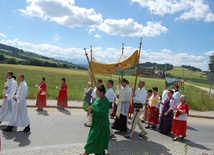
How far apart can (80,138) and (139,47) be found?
3712 mm

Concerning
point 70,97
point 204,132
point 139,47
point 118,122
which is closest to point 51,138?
point 118,122

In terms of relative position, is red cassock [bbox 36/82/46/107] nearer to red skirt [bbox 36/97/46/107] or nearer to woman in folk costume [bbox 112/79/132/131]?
red skirt [bbox 36/97/46/107]

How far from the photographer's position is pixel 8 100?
10.4m

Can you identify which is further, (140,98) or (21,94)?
(140,98)

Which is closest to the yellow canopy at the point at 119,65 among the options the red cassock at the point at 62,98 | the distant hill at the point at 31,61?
the red cassock at the point at 62,98

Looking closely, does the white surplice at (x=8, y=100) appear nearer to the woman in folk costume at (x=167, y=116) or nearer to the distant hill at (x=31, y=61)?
the woman in folk costume at (x=167, y=116)

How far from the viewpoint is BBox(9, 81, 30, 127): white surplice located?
9.71m

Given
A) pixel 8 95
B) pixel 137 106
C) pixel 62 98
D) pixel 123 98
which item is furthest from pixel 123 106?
pixel 62 98

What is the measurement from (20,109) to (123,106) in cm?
360

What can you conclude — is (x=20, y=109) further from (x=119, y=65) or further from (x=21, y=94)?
(x=119, y=65)

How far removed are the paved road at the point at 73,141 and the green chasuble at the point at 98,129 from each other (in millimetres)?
970

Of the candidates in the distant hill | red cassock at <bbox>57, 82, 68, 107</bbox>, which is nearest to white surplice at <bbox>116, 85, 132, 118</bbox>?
red cassock at <bbox>57, 82, 68, 107</bbox>

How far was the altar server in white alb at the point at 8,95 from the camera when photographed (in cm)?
1005

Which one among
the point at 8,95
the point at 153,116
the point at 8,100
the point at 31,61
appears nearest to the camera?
the point at 8,95
